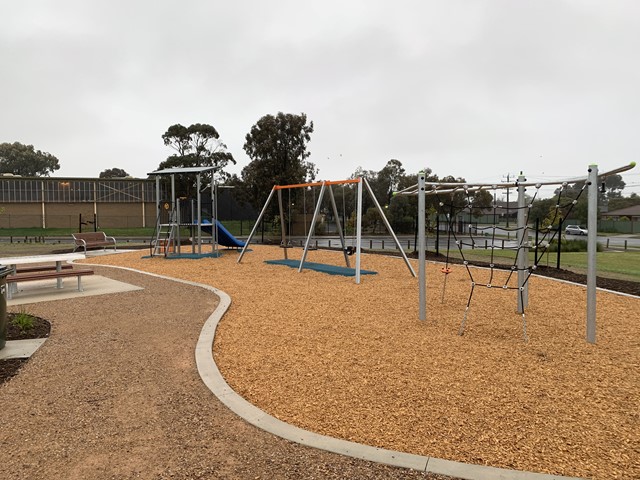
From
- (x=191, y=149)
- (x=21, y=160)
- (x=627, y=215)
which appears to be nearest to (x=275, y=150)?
(x=191, y=149)

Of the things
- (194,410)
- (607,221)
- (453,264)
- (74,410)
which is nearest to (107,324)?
(74,410)

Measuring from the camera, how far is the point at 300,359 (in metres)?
4.75

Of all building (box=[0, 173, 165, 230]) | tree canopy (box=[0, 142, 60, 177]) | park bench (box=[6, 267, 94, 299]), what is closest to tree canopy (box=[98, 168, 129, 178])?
tree canopy (box=[0, 142, 60, 177])

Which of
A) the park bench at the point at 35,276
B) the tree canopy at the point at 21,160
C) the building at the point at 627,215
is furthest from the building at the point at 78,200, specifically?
the building at the point at 627,215

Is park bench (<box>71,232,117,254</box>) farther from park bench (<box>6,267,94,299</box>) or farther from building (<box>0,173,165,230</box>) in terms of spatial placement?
building (<box>0,173,165,230</box>)

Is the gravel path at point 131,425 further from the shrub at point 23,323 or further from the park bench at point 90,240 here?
the park bench at point 90,240

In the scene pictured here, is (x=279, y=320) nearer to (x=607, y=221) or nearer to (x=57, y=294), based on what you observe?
(x=57, y=294)

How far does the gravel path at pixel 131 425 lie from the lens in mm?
2723

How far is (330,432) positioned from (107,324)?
433 cm

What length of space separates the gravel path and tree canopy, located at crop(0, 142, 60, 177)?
3648 inches

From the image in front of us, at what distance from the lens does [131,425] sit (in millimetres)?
3295

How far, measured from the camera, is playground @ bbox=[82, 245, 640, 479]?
9.94 ft

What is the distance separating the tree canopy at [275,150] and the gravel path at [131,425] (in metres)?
28.4

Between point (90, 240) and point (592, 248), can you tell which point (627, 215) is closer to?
point (90, 240)
